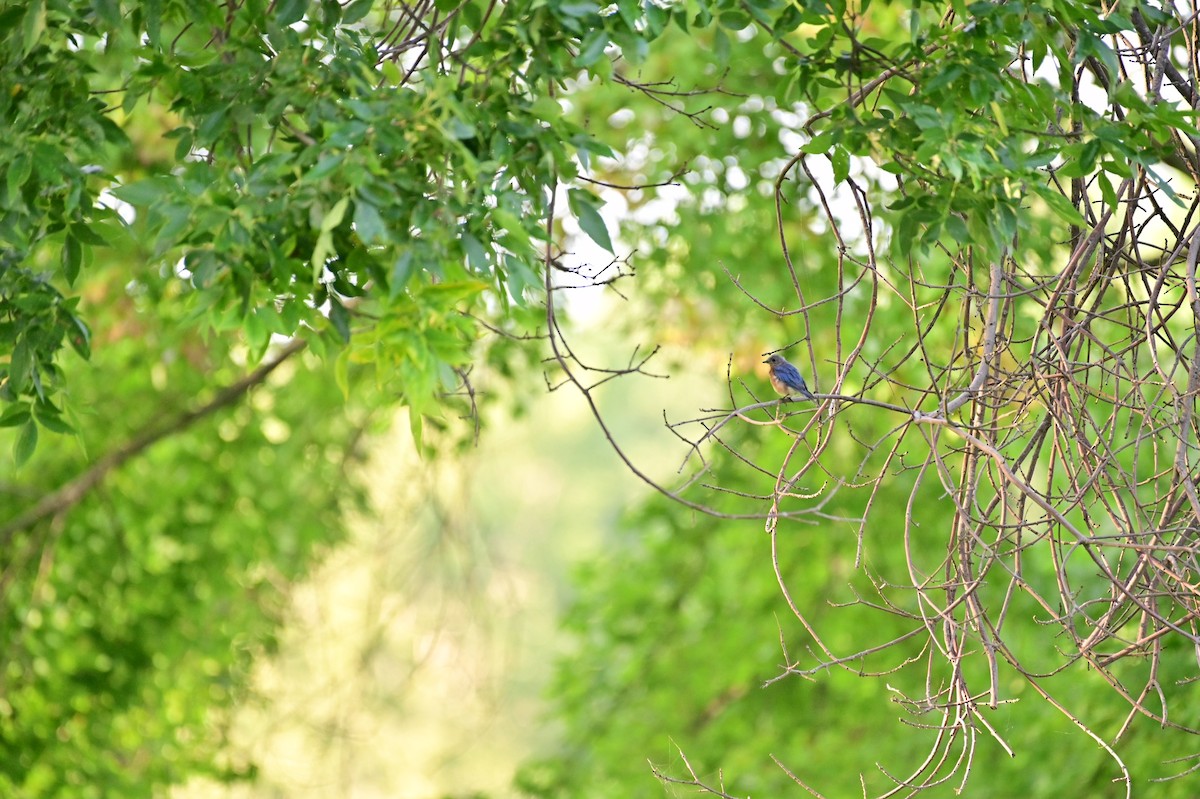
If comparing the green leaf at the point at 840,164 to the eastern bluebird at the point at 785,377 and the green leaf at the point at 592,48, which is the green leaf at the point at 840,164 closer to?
the green leaf at the point at 592,48

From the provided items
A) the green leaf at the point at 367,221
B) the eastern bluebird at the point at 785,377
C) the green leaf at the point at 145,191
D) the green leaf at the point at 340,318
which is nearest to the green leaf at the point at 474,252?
the green leaf at the point at 367,221

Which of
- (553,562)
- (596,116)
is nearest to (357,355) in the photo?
(596,116)

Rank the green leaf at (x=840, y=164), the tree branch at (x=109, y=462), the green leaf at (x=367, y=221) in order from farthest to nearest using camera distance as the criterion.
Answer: the tree branch at (x=109, y=462) < the green leaf at (x=840, y=164) < the green leaf at (x=367, y=221)

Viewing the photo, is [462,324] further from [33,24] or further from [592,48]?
[33,24]

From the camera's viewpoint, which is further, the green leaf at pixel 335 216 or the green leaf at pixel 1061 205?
the green leaf at pixel 1061 205

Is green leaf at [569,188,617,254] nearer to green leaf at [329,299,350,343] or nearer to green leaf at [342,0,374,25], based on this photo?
green leaf at [329,299,350,343]

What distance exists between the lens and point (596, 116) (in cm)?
541

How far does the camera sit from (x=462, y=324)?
6.99 feet

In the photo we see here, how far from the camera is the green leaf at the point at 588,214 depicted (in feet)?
6.37

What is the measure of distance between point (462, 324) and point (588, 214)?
31cm

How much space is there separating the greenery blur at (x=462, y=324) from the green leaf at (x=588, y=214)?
53 mm

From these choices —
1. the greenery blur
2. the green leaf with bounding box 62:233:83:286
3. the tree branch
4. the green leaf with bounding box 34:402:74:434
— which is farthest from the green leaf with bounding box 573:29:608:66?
the tree branch

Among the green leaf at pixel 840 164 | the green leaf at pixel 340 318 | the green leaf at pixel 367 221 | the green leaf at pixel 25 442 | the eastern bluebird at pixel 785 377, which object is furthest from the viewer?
the eastern bluebird at pixel 785 377

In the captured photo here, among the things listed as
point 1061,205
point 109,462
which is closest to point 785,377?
point 1061,205
